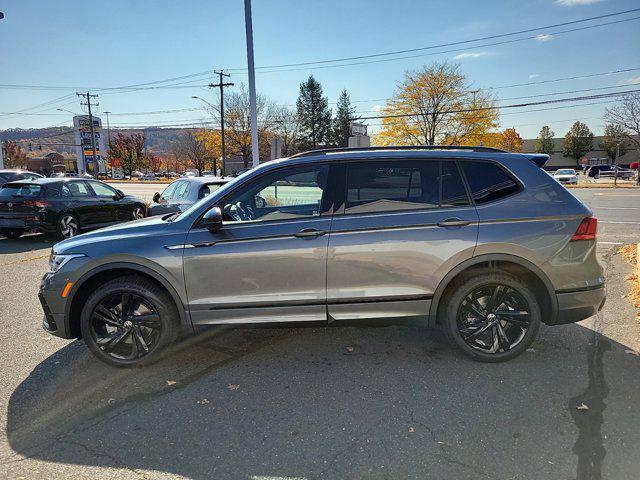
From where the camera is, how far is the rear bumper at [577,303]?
3.50 meters

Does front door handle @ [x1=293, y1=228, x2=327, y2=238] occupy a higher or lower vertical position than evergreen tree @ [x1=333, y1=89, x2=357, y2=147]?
lower

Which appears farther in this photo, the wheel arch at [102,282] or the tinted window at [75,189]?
the tinted window at [75,189]

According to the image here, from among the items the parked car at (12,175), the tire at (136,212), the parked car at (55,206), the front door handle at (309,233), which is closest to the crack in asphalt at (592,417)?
the front door handle at (309,233)

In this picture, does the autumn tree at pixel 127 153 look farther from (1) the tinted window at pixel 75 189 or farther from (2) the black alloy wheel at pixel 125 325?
(2) the black alloy wheel at pixel 125 325

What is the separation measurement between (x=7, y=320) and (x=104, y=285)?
→ 231 cm

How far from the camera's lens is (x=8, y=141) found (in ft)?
338

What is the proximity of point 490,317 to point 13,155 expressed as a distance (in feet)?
414

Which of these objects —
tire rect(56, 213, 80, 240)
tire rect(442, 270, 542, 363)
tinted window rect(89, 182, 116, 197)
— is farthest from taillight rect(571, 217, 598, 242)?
tinted window rect(89, 182, 116, 197)

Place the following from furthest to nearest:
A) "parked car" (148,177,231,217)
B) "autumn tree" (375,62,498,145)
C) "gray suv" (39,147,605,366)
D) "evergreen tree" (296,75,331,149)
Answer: "evergreen tree" (296,75,331,149) < "autumn tree" (375,62,498,145) < "parked car" (148,177,231,217) < "gray suv" (39,147,605,366)

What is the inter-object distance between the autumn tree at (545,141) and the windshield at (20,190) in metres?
90.5

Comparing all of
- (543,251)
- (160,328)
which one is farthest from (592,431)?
(160,328)

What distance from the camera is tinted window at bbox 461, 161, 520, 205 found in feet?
11.6

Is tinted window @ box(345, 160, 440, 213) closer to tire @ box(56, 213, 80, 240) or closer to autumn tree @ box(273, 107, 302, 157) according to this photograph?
tire @ box(56, 213, 80, 240)

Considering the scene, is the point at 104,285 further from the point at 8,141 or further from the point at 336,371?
the point at 8,141
